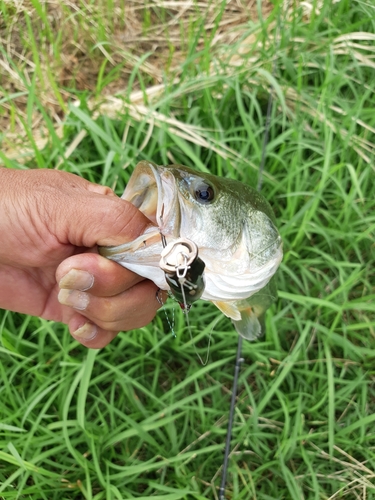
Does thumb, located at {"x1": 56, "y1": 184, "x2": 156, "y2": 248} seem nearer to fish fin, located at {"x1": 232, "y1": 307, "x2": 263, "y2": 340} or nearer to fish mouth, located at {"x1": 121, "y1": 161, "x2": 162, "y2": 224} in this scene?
fish mouth, located at {"x1": 121, "y1": 161, "x2": 162, "y2": 224}

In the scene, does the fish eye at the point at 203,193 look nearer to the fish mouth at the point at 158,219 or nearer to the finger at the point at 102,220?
the fish mouth at the point at 158,219

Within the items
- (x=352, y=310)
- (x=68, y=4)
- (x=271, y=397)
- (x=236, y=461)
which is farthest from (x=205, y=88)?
(x=236, y=461)

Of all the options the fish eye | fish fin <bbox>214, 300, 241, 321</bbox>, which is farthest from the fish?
fish fin <bbox>214, 300, 241, 321</bbox>

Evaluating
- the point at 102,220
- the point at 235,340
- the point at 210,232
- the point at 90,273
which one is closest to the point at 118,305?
the point at 90,273

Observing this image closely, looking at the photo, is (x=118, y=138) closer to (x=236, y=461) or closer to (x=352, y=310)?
(x=352, y=310)

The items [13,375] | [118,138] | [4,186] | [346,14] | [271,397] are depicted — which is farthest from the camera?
[346,14]

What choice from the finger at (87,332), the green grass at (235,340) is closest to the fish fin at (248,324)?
the green grass at (235,340)
